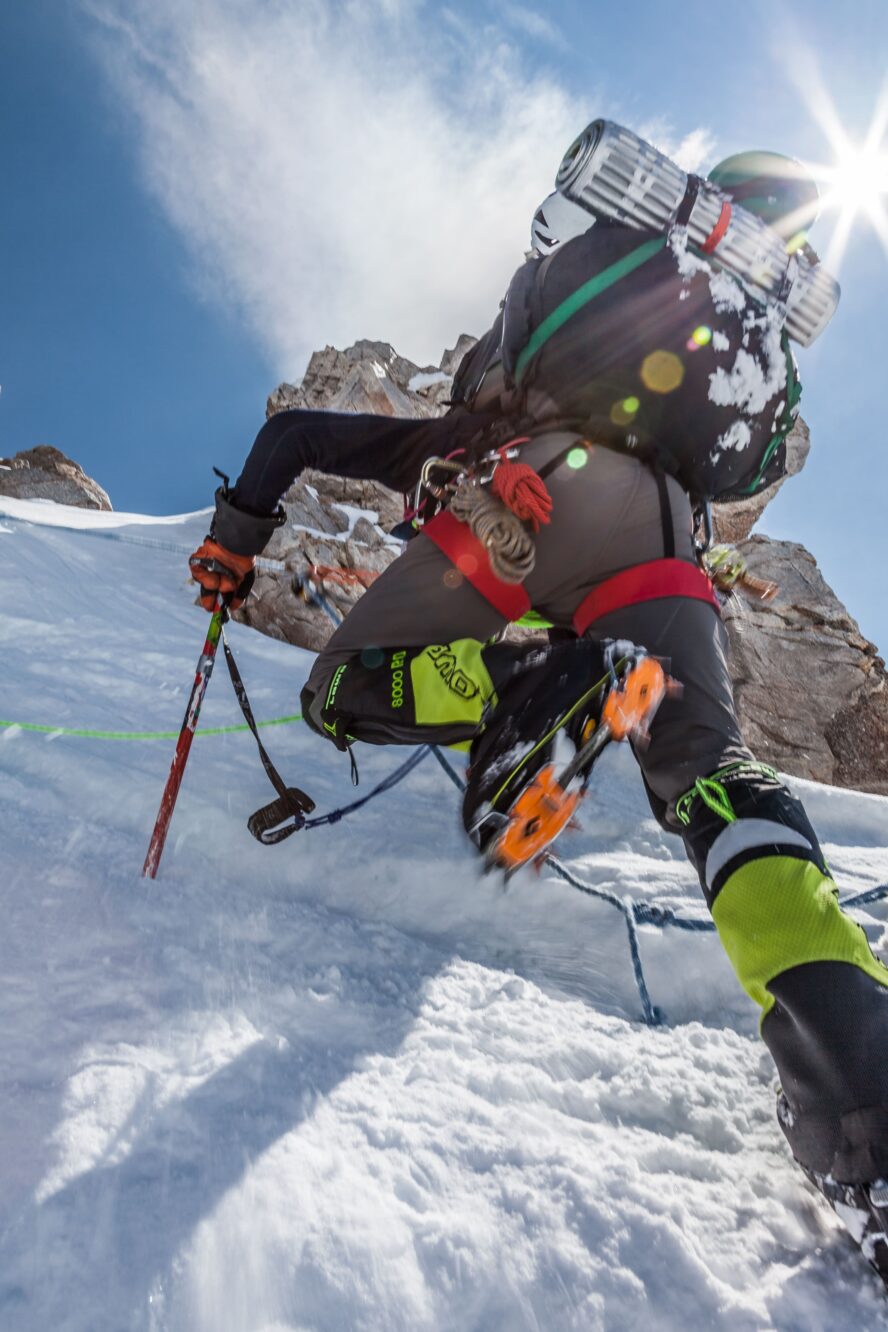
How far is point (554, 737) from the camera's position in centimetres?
139

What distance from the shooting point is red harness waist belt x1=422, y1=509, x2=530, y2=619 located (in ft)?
5.73

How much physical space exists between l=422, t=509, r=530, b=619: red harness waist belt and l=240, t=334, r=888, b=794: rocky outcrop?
8224mm

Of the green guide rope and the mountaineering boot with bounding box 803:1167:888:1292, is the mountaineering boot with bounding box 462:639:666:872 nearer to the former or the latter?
the mountaineering boot with bounding box 803:1167:888:1292

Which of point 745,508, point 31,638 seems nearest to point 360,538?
point 31,638

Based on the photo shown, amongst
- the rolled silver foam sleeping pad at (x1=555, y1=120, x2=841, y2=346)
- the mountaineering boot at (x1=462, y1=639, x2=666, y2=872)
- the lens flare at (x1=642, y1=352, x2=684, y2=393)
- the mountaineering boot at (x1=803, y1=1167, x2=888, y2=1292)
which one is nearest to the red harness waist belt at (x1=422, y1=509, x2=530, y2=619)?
the mountaineering boot at (x1=462, y1=639, x2=666, y2=872)

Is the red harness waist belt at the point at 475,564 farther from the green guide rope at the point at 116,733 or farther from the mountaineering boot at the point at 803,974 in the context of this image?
the green guide rope at the point at 116,733

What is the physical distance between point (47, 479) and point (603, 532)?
2241cm

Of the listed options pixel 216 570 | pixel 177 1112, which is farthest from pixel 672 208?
pixel 177 1112

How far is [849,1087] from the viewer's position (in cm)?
95

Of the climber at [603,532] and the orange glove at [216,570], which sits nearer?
the climber at [603,532]

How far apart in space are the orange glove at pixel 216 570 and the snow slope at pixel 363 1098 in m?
0.78

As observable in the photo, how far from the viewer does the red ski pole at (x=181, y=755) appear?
77.4 inches

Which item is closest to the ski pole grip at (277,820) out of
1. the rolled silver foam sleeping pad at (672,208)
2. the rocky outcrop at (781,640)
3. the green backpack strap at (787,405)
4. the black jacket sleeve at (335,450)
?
the black jacket sleeve at (335,450)

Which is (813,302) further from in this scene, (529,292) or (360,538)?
(360,538)
